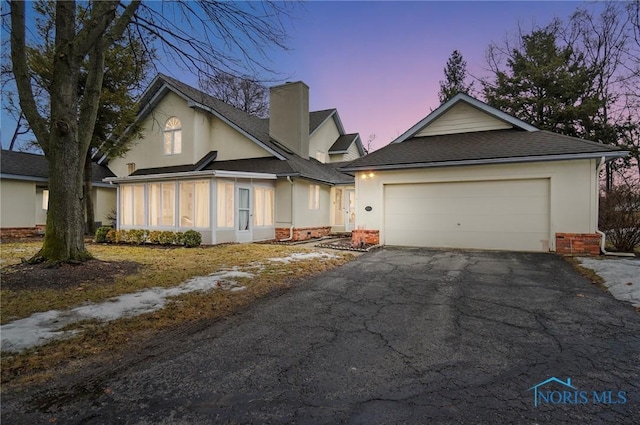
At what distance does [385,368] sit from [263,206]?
1160 cm

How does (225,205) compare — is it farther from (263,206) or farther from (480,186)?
(480,186)

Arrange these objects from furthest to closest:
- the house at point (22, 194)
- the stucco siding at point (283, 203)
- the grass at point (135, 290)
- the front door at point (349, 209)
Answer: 1. the front door at point (349, 209)
2. the house at point (22, 194)
3. the stucco siding at point (283, 203)
4. the grass at point (135, 290)

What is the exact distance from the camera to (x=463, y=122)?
12125mm

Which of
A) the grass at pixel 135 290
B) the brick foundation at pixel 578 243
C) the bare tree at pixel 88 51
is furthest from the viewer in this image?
the brick foundation at pixel 578 243

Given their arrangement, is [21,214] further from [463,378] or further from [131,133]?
[463,378]

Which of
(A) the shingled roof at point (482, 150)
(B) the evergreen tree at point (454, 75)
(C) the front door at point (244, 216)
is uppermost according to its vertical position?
(B) the evergreen tree at point (454, 75)

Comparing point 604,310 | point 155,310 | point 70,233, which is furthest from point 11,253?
point 604,310

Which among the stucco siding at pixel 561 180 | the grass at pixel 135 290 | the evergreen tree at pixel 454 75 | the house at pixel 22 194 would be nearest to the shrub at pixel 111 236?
the house at pixel 22 194

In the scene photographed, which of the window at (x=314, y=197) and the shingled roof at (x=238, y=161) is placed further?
the window at (x=314, y=197)

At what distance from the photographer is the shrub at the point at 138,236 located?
1309 cm

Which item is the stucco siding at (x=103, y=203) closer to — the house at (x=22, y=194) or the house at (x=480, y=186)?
the house at (x=22, y=194)

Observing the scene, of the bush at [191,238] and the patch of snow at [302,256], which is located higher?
the bush at [191,238]

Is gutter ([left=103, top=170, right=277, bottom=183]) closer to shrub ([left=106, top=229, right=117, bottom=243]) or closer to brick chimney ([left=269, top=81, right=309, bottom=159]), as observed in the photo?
shrub ([left=106, top=229, right=117, bottom=243])

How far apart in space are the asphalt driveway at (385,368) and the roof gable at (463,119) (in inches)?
315
